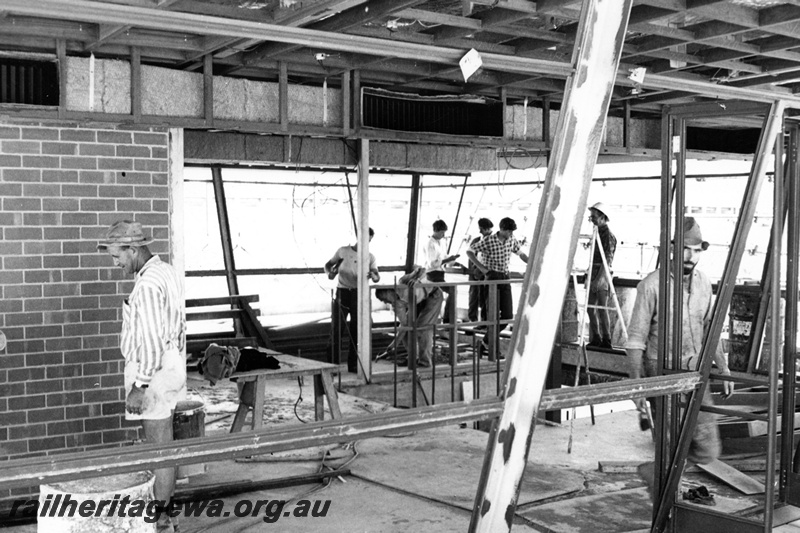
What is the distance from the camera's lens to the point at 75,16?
2.40m

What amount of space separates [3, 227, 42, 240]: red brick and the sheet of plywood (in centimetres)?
527

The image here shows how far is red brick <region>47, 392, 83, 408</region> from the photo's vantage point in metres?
6.38

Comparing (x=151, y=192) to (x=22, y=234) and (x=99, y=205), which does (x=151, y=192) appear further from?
(x=22, y=234)

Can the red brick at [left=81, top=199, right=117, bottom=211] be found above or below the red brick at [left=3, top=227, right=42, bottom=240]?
above

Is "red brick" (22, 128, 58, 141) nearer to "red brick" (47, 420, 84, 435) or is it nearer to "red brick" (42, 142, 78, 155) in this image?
"red brick" (42, 142, 78, 155)

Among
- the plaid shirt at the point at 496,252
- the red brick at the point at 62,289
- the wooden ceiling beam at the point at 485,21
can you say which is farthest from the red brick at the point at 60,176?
the plaid shirt at the point at 496,252

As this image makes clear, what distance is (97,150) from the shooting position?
6516mm

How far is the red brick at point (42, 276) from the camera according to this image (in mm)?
6273

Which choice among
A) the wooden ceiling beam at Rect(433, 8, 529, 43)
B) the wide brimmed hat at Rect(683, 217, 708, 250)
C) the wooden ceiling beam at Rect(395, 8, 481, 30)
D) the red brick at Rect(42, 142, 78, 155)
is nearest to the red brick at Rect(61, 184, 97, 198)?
the red brick at Rect(42, 142, 78, 155)

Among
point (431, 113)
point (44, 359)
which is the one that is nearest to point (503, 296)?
point (431, 113)

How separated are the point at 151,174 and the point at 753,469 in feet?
17.5

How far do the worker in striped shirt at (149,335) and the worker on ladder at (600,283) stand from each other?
6.39 m

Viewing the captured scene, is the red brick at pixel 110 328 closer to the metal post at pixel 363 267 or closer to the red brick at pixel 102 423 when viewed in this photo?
the red brick at pixel 102 423

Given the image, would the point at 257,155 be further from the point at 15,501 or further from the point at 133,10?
the point at 133,10
